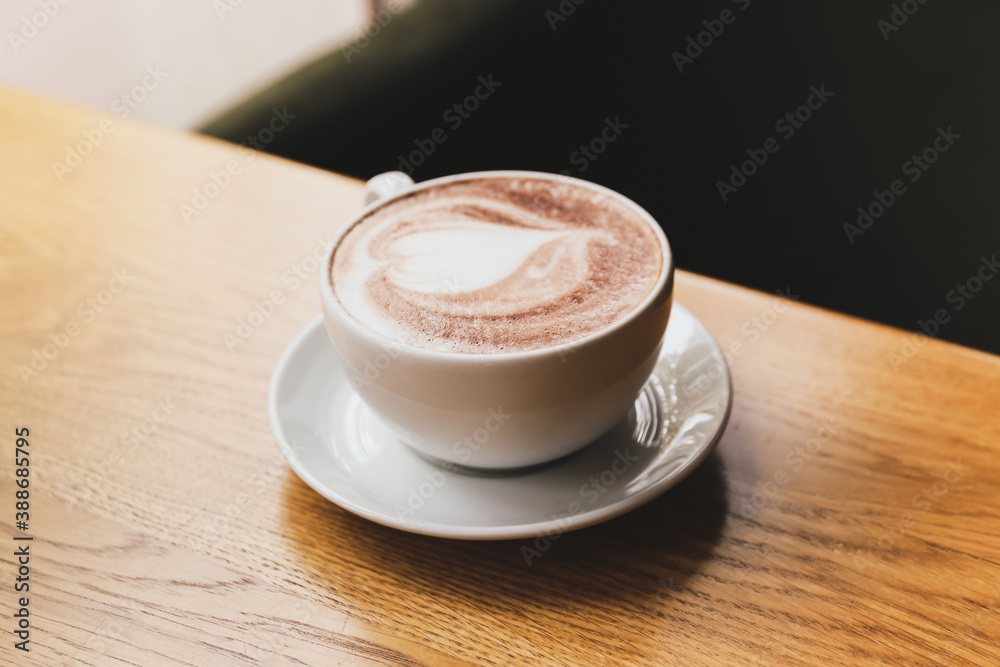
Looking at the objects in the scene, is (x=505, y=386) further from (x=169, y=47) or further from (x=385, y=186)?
(x=169, y=47)

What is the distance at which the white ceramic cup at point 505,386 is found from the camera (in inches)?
21.3

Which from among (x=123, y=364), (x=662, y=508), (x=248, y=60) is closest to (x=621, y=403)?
(x=662, y=508)

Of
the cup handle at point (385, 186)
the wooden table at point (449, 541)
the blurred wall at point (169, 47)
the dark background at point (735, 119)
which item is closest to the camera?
the wooden table at point (449, 541)

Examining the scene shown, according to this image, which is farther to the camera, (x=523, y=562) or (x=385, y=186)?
(x=385, y=186)

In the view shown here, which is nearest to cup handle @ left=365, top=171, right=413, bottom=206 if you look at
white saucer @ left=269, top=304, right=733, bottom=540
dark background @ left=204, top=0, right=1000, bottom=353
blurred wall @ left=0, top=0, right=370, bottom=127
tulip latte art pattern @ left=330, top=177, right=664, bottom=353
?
tulip latte art pattern @ left=330, top=177, right=664, bottom=353

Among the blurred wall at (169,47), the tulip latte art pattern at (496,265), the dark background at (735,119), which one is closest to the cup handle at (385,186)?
the tulip latte art pattern at (496,265)

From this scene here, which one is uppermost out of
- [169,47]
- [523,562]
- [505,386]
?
[505,386]

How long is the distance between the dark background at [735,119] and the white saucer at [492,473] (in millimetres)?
921

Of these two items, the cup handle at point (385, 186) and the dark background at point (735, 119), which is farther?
the dark background at point (735, 119)

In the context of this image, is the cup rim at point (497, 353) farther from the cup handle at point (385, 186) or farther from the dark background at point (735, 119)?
the dark background at point (735, 119)

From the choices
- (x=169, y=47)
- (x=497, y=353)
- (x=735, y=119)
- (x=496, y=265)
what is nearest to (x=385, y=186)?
(x=496, y=265)

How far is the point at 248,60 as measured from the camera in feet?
9.16

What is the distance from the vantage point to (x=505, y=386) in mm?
543

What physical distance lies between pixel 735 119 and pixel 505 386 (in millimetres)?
1195
